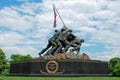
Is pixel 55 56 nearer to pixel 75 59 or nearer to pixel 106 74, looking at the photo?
pixel 75 59

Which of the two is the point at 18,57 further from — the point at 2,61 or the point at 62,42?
the point at 62,42

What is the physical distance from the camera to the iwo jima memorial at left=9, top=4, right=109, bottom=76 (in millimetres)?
26578

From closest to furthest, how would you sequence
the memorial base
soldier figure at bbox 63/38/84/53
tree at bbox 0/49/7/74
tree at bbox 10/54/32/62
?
the memorial base < soldier figure at bbox 63/38/84/53 < tree at bbox 0/49/7/74 < tree at bbox 10/54/32/62

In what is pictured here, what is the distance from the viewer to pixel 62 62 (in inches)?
1048

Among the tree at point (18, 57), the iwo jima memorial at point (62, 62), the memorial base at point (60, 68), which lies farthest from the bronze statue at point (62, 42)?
the tree at point (18, 57)

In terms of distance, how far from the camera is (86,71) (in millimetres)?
27328

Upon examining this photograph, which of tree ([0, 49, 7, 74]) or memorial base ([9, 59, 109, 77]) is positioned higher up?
tree ([0, 49, 7, 74])

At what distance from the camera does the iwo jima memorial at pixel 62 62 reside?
1046 inches

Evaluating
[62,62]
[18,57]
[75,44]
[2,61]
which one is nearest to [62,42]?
[75,44]

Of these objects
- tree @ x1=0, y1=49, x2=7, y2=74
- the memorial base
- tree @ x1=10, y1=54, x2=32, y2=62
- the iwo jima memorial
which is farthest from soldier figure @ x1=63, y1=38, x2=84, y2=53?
tree @ x1=10, y1=54, x2=32, y2=62

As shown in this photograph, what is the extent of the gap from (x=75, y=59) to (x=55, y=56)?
78.2 inches

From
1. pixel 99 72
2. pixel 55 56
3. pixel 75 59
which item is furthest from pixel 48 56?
pixel 99 72

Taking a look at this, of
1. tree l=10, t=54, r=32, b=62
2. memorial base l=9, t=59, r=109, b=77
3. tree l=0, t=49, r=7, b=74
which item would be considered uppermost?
tree l=10, t=54, r=32, b=62

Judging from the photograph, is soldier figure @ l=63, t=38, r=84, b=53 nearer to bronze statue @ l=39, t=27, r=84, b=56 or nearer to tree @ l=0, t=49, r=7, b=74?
bronze statue @ l=39, t=27, r=84, b=56
